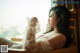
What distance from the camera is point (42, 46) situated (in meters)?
1.78

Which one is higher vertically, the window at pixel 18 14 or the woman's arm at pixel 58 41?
the window at pixel 18 14

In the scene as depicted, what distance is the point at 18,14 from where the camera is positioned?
70.8 inches

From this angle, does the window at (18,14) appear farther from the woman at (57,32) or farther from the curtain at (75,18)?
the curtain at (75,18)

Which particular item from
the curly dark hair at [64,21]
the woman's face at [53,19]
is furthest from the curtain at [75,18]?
the woman's face at [53,19]

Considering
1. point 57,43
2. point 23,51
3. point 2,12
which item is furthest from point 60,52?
point 2,12

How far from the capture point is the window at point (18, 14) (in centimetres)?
176

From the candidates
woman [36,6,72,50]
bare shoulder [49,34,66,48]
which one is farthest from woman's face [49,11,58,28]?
bare shoulder [49,34,66,48]

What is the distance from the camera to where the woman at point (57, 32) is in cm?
180

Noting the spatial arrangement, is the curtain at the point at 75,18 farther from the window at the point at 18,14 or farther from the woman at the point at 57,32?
the window at the point at 18,14

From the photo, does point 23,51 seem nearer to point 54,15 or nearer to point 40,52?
point 40,52

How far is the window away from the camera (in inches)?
69.4

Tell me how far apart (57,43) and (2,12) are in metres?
0.65

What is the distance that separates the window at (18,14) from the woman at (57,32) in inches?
3.2

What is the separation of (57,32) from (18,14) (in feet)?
1.48
